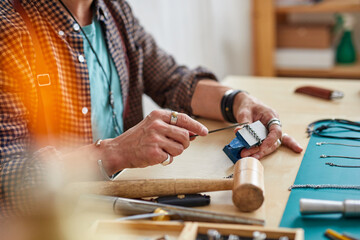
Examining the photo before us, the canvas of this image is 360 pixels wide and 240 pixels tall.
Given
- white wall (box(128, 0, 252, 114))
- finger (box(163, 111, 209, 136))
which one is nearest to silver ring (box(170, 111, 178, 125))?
finger (box(163, 111, 209, 136))

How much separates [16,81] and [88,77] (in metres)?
→ 0.23

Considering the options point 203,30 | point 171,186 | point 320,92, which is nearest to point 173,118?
point 171,186

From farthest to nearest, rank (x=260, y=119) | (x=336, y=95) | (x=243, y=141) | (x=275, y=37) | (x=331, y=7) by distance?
(x=275, y=37)
(x=331, y=7)
(x=336, y=95)
(x=260, y=119)
(x=243, y=141)

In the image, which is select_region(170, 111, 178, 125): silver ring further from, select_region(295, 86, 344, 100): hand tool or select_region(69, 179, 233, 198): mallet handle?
select_region(295, 86, 344, 100): hand tool

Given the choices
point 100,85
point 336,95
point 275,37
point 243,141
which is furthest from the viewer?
point 275,37

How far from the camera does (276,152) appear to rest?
1147mm

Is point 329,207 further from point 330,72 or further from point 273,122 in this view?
point 330,72

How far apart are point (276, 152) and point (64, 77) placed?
0.58 m

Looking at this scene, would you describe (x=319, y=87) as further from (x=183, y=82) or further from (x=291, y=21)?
(x=291, y=21)

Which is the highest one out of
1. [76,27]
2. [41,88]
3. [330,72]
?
[76,27]

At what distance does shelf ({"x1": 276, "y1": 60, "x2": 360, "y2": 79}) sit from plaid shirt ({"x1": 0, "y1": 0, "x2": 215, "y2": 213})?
5.31ft

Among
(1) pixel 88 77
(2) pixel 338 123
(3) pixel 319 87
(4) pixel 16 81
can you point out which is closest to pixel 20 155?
Answer: (4) pixel 16 81

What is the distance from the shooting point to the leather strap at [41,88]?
117 cm

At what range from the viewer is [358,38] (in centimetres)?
327
